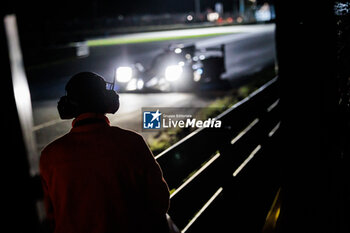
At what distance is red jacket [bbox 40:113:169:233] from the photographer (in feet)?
5.38

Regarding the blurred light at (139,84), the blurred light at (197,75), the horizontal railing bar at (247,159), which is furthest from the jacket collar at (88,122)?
the blurred light at (197,75)

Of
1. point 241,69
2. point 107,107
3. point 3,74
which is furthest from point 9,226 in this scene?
point 241,69

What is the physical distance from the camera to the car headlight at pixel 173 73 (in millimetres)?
10384

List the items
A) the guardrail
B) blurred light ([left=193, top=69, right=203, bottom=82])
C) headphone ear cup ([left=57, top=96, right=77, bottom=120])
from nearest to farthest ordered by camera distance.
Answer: headphone ear cup ([left=57, top=96, right=77, bottom=120])
the guardrail
blurred light ([left=193, top=69, right=203, bottom=82])

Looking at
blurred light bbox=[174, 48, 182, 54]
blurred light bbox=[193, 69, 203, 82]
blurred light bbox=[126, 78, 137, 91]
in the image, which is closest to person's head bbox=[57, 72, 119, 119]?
blurred light bbox=[174, 48, 182, 54]

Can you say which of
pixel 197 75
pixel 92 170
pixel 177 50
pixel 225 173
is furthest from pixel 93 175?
pixel 197 75

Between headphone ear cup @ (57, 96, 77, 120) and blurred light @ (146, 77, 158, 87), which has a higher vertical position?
headphone ear cup @ (57, 96, 77, 120)

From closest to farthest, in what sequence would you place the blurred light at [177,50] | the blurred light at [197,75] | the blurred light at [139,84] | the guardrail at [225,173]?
1. the guardrail at [225,173]
2. the blurred light at [177,50]
3. the blurred light at [139,84]
4. the blurred light at [197,75]

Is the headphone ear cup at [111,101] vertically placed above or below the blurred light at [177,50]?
below

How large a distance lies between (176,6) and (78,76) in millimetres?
66894

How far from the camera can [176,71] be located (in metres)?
10.7

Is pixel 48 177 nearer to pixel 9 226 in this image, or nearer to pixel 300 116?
pixel 9 226

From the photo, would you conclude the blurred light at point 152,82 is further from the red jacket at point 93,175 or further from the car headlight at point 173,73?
the red jacket at point 93,175

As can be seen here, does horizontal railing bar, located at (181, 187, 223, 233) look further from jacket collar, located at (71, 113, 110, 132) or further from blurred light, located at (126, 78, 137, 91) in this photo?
blurred light, located at (126, 78, 137, 91)
